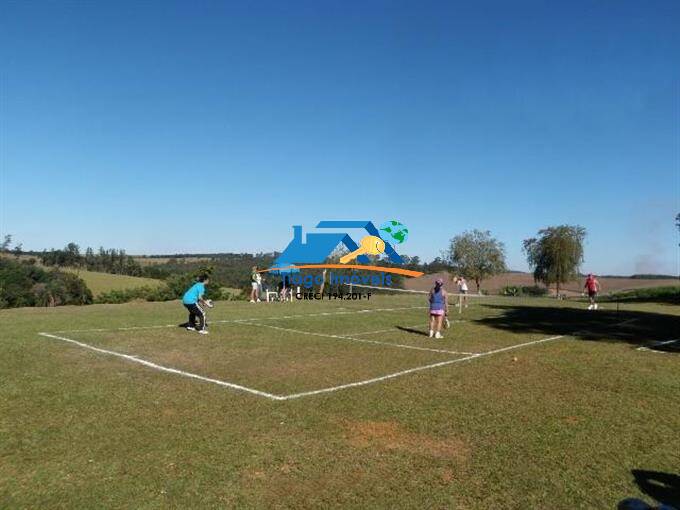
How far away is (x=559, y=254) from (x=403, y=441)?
50.6m

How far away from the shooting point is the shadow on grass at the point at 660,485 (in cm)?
496

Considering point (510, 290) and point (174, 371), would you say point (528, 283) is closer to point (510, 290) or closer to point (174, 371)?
point (510, 290)

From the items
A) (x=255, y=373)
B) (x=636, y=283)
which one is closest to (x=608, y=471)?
(x=255, y=373)

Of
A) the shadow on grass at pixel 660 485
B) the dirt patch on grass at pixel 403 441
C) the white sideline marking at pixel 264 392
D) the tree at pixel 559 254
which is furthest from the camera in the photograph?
the tree at pixel 559 254

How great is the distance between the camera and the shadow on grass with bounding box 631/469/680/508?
496cm

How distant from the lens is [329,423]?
23.3 ft

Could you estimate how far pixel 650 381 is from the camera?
31.9ft

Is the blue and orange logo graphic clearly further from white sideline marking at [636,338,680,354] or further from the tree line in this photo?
the tree line

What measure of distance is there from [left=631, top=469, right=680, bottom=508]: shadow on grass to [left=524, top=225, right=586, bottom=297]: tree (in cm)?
4965

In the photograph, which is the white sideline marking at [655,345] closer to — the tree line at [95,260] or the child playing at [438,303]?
the child playing at [438,303]

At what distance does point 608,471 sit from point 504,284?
53.4 meters

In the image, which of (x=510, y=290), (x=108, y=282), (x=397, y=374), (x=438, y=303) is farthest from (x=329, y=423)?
(x=108, y=282)

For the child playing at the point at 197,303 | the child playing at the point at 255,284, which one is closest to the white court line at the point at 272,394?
the child playing at the point at 197,303

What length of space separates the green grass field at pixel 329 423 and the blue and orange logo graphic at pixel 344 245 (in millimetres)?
25927
